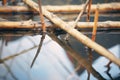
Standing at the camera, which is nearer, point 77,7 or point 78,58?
point 78,58

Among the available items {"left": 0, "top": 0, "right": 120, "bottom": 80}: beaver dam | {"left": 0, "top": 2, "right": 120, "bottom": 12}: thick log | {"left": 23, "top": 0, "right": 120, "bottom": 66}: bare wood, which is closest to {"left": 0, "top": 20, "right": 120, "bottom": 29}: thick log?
{"left": 0, "top": 0, "right": 120, "bottom": 80}: beaver dam

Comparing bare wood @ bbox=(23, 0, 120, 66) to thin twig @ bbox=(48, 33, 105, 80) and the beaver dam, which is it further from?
thin twig @ bbox=(48, 33, 105, 80)

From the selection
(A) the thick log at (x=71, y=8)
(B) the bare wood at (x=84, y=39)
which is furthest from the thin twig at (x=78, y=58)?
(A) the thick log at (x=71, y=8)

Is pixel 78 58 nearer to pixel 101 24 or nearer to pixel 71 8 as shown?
pixel 101 24

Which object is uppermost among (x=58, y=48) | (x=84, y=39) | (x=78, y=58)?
(x=84, y=39)

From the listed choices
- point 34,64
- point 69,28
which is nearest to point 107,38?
point 69,28

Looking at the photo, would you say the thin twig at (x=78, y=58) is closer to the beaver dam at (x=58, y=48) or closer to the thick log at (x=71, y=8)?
the beaver dam at (x=58, y=48)

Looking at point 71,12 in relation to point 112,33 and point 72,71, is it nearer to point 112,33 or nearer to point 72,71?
point 112,33

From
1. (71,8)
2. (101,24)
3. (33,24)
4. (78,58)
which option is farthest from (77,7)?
(78,58)

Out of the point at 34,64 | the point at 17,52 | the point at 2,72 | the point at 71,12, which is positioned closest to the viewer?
the point at 2,72
